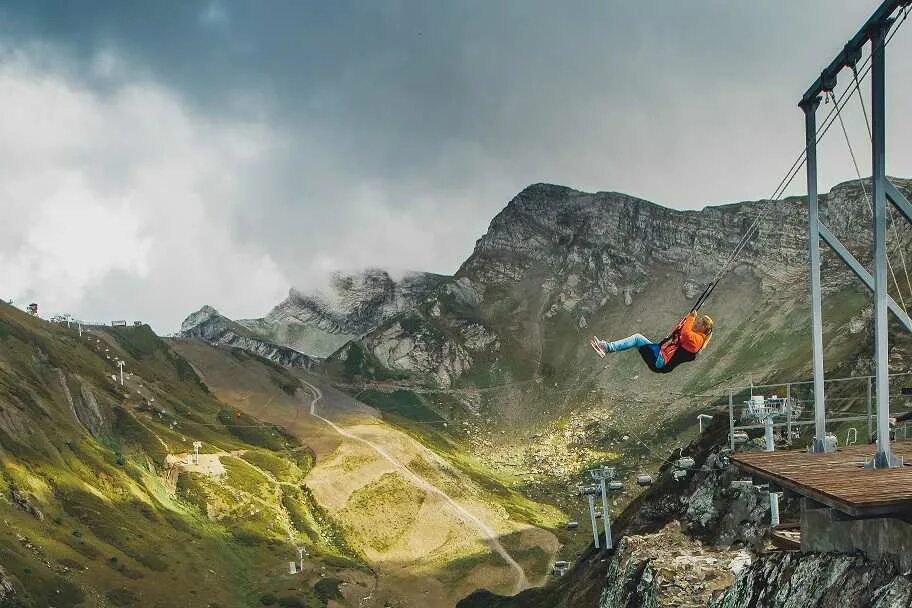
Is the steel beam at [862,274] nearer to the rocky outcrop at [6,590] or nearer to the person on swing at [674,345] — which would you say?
the person on swing at [674,345]

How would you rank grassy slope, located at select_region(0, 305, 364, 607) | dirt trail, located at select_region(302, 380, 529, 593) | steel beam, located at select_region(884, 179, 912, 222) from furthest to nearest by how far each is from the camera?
dirt trail, located at select_region(302, 380, 529, 593) < grassy slope, located at select_region(0, 305, 364, 607) < steel beam, located at select_region(884, 179, 912, 222)

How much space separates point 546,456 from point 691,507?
158m

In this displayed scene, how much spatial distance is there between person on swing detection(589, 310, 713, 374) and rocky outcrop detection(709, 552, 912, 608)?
6.29m

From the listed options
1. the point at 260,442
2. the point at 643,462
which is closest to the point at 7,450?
the point at 260,442

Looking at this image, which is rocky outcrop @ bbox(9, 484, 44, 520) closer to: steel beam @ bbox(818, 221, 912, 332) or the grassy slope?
the grassy slope

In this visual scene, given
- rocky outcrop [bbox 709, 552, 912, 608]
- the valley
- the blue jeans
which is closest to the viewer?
rocky outcrop [bbox 709, 552, 912, 608]

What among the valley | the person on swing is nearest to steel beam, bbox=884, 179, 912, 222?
the person on swing

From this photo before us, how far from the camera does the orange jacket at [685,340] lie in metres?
20.3

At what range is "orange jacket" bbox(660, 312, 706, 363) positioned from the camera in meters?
20.3

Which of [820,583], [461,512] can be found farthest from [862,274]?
[461,512]

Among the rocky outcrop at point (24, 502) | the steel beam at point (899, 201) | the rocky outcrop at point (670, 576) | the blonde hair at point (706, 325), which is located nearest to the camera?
the steel beam at point (899, 201)

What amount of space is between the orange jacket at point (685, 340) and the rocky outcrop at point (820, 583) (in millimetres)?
6411

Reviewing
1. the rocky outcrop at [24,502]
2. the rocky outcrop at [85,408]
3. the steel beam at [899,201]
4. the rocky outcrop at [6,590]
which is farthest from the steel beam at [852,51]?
the rocky outcrop at [85,408]

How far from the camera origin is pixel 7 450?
77812 millimetres
